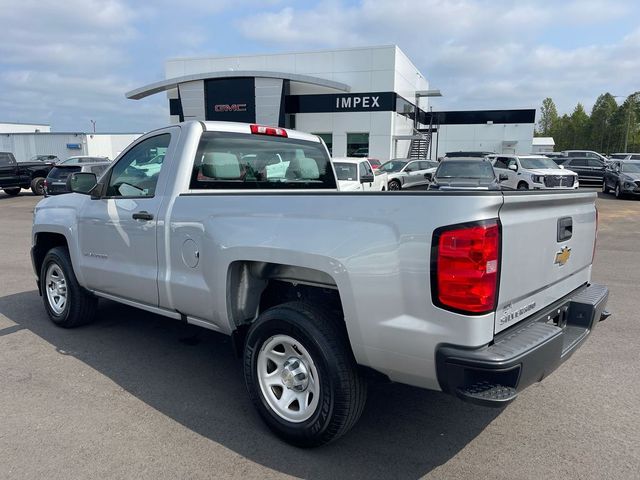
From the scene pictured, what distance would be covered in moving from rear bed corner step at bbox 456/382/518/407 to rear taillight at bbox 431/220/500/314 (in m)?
0.37

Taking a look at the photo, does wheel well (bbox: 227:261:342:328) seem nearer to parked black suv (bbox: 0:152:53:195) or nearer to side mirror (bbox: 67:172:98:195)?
side mirror (bbox: 67:172:98:195)

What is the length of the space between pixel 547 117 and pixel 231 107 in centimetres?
8955

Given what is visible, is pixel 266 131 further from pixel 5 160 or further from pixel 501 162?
pixel 5 160

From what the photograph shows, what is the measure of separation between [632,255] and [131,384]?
30.3 ft

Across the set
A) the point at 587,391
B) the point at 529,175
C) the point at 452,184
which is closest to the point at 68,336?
the point at 587,391

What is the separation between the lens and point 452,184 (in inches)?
590

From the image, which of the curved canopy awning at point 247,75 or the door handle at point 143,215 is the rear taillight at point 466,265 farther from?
the curved canopy awning at point 247,75

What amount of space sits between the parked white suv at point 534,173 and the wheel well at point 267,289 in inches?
676

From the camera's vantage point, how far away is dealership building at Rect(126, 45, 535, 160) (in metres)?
32.2

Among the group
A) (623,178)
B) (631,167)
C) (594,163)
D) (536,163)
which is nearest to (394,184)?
(536,163)

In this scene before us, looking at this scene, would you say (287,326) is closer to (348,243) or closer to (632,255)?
(348,243)

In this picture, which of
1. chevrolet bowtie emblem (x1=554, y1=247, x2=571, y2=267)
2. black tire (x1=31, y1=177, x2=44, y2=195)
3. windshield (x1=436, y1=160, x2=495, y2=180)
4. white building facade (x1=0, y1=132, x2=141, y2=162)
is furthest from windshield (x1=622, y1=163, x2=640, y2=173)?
white building facade (x1=0, y1=132, x2=141, y2=162)

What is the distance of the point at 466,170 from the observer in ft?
52.1

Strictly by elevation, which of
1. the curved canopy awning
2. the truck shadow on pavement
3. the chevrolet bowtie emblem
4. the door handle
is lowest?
the truck shadow on pavement
